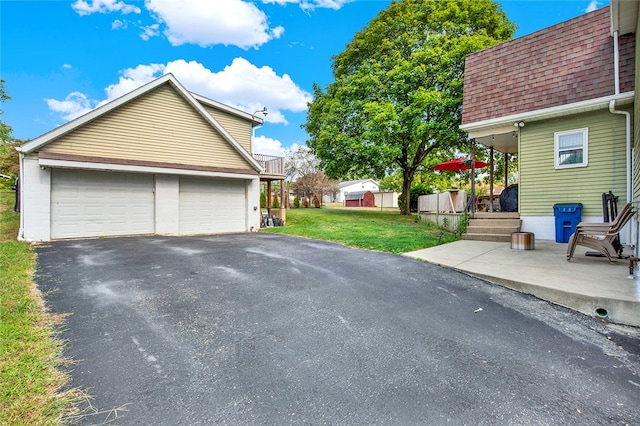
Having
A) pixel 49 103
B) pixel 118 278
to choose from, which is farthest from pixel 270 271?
pixel 49 103

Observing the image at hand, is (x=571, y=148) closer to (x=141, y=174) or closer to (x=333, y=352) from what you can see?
(x=333, y=352)

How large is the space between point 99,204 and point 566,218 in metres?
13.9

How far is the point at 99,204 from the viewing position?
9828 mm

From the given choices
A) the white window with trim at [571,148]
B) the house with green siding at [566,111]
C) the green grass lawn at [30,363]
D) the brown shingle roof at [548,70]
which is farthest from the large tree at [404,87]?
the green grass lawn at [30,363]

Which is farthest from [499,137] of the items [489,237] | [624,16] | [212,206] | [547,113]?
[212,206]

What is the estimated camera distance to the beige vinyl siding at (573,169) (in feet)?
25.6

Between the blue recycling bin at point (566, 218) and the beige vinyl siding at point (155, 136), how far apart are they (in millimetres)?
11252

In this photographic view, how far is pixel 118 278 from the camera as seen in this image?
4922 millimetres

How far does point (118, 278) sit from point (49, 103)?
50.5ft

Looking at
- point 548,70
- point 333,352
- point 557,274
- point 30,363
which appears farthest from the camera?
point 548,70

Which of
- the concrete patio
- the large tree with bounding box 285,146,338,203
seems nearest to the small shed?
the large tree with bounding box 285,146,338,203

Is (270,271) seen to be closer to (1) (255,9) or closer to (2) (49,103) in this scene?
(1) (255,9)

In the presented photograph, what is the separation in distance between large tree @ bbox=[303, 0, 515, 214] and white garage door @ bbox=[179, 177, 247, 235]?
6.62 m

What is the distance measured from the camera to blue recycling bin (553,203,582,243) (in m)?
8.24
